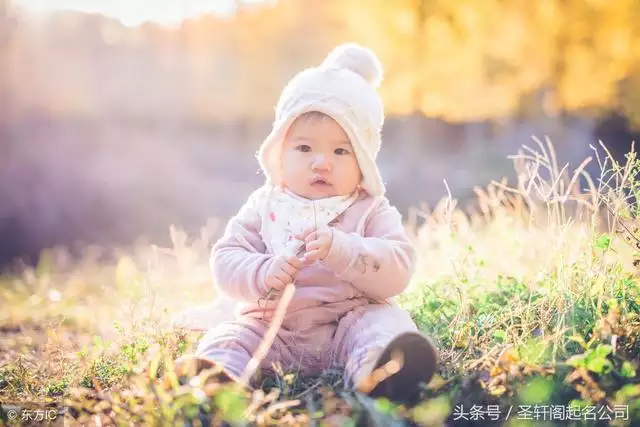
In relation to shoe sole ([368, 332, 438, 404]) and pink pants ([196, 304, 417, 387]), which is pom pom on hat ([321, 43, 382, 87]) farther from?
shoe sole ([368, 332, 438, 404])

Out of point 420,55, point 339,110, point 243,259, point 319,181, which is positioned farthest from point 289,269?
point 420,55

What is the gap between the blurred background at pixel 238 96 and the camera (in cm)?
885

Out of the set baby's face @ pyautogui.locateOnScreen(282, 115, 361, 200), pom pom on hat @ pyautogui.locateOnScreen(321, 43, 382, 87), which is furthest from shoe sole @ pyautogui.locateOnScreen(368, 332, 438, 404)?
pom pom on hat @ pyautogui.locateOnScreen(321, 43, 382, 87)

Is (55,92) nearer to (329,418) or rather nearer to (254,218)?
→ (254,218)

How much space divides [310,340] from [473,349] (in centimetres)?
60

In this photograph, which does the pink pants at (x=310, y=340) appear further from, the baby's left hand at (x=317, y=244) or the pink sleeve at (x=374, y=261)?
the baby's left hand at (x=317, y=244)

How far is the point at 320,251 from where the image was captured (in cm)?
221

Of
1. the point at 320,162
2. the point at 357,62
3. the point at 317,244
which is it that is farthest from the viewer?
the point at 357,62

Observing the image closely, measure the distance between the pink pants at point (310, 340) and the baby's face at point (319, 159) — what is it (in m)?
0.45

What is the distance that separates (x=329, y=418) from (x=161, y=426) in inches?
18.0

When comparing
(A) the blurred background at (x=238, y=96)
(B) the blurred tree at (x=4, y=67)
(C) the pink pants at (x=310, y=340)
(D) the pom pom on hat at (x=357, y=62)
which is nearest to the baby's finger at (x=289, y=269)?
(C) the pink pants at (x=310, y=340)

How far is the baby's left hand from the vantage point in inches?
86.7

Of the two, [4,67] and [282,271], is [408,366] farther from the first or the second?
[4,67]

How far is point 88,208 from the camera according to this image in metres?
8.62
